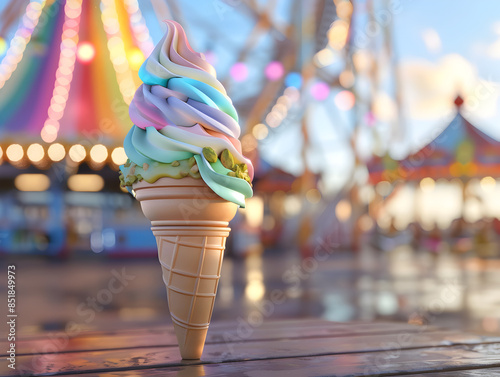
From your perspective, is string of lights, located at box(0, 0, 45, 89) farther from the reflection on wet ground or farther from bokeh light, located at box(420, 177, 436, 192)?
bokeh light, located at box(420, 177, 436, 192)

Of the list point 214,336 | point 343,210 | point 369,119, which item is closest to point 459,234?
point 343,210

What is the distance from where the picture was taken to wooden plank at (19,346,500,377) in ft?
4.42

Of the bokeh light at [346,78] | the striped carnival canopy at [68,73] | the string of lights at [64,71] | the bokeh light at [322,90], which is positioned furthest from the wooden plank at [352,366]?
the bokeh light at [346,78]

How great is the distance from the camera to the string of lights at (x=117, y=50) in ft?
32.6

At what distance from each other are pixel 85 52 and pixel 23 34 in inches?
43.3

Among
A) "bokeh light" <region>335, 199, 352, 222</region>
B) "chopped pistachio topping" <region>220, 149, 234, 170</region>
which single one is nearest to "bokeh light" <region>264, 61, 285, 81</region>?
"bokeh light" <region>335, 199, 352, 222</region>

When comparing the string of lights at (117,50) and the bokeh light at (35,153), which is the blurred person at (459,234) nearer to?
the string of lights at (117,50)

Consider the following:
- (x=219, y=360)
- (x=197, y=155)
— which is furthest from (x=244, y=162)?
(x=219, y=360)

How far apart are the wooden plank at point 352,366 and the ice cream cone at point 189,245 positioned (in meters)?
0.15

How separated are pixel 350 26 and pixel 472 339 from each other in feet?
37.4

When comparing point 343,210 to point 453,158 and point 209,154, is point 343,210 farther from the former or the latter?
point 209,154

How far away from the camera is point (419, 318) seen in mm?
4277

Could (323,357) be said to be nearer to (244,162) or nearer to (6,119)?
(244,162)

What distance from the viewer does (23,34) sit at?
10.1 meters
